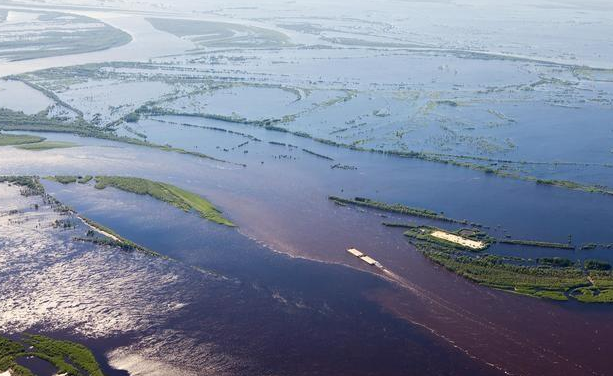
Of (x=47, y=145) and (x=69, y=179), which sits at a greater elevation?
(x=47, y=145)

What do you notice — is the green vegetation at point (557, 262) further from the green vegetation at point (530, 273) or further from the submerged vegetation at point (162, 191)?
the submerged vegetation at point (162, 191)

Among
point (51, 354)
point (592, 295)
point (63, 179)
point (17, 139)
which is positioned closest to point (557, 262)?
point (592, 295)

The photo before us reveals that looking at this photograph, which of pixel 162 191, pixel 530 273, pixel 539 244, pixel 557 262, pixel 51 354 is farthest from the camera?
pixel 162 191

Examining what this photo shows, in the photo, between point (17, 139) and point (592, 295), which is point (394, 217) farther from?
point (17, 139)

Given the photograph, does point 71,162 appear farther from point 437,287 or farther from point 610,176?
point 610,176

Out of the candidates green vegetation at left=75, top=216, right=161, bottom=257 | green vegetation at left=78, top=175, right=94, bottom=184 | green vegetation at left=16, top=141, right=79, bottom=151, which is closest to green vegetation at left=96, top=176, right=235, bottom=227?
green vegetation at left=78, top=175, right=94, bottom=184
